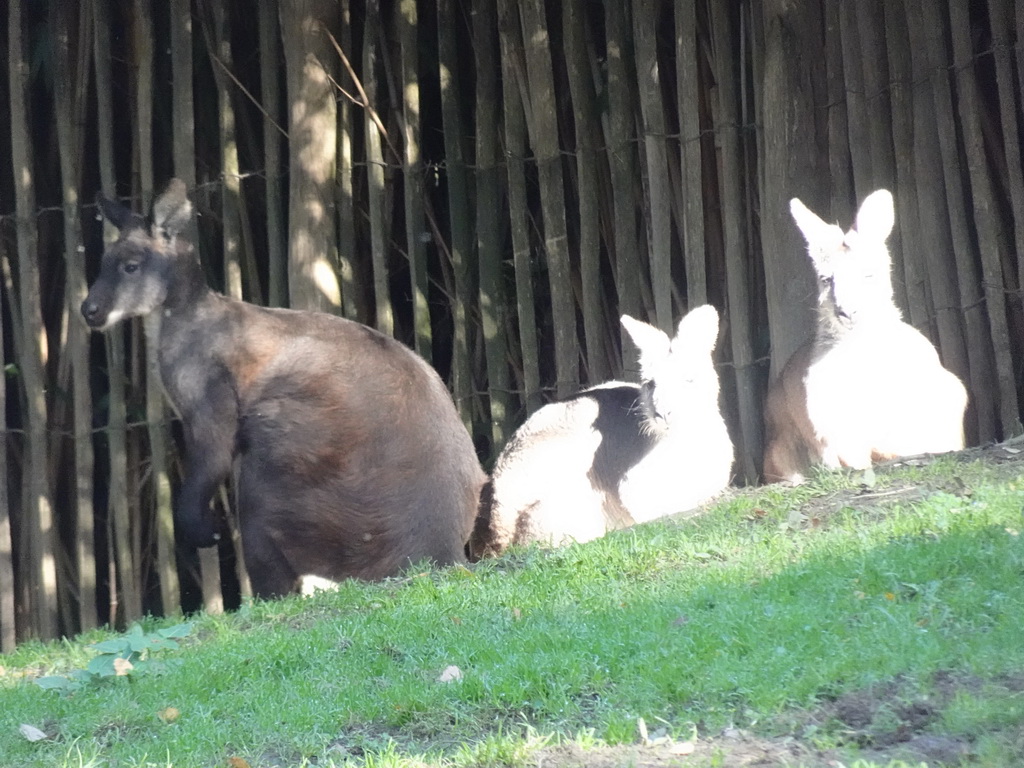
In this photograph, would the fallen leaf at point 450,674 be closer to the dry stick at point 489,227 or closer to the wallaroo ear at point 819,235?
the wallaroo ear at point 819,235

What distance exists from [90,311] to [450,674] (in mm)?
4232

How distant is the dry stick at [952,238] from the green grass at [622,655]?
146cm

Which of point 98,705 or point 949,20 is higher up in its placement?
point 949,20

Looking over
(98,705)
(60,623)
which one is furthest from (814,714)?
(60,623)

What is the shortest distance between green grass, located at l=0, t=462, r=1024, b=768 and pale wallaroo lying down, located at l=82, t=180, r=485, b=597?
1.21 metres

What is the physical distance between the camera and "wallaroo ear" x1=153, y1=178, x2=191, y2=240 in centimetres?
789

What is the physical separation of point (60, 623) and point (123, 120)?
3.80 meters

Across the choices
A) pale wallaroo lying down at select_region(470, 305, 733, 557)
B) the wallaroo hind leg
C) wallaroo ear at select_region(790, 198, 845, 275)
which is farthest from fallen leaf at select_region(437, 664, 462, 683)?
wallaroo ear at select_region(790, 198, 845, 275)

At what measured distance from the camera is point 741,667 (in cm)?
414

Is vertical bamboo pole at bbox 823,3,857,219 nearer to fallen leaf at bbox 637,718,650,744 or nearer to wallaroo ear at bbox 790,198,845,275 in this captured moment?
wallaroo ear at bbox 790,198,845,275

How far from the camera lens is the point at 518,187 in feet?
28.9

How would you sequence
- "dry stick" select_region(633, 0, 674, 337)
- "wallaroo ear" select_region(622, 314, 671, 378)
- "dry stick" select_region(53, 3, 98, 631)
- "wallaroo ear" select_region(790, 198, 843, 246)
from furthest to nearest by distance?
"dry stick" select_region(53, 3, 98, 631) < "dry stick" select_region(633, 0, 674, 337) < "wallaroo ear" select_region(622, 314, 671, 378) < "wallaroo ear" select_region(790, 198, 843, 246)

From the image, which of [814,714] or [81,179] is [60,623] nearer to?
[81,179]

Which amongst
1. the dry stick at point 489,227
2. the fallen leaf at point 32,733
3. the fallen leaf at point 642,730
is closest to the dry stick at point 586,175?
the dry stick at point 489,227
